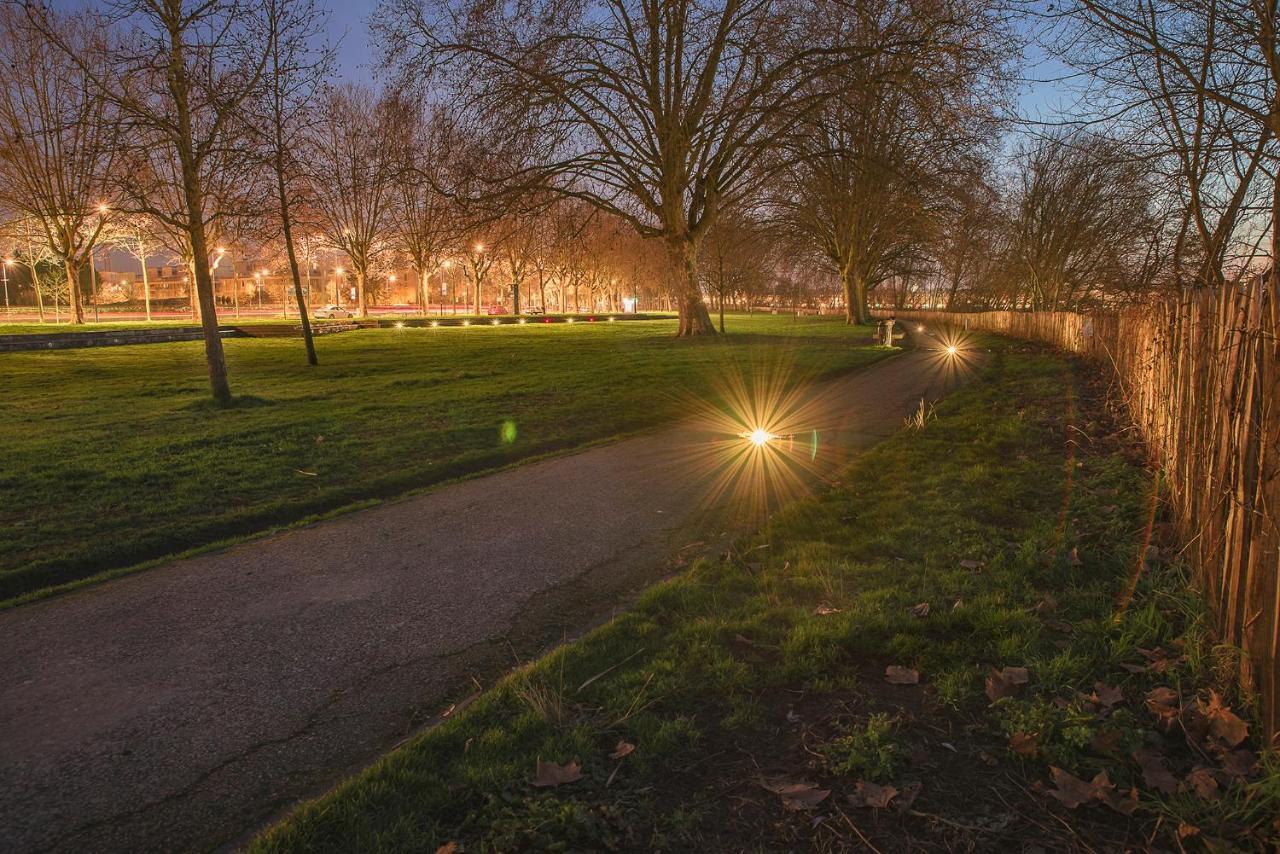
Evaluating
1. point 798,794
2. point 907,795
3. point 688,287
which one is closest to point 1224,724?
point 907,795

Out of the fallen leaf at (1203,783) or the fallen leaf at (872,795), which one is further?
the fallen leaf at (872,795)

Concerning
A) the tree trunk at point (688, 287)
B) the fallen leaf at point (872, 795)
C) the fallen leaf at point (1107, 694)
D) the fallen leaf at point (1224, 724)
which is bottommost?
the fallen leaf at point (872, 795)

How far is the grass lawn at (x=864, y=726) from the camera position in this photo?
230 cm

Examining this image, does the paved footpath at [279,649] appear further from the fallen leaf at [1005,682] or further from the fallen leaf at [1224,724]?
the fallen leaf at [1224,724]

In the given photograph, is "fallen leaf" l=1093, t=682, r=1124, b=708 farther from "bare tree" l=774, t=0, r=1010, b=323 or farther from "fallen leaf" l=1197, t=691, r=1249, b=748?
"bare tree" l=774, t=0, r=1010, b=323

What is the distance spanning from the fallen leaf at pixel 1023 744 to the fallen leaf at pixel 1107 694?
18.4 inches

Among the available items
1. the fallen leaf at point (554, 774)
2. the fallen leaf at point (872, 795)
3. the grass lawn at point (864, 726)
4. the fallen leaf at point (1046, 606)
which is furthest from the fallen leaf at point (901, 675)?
the fallen leaf at point (554, 774)

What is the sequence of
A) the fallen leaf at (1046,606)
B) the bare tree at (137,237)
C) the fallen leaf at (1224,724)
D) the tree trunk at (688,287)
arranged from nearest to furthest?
the fallen leaf at (1224,724) → the fallen leaf at (1046,606) → the tree trunk at (688,287) → the bare tree at (137,237)

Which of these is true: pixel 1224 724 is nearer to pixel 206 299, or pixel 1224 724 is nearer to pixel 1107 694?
pixel 1107 694

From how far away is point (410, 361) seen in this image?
818 inches

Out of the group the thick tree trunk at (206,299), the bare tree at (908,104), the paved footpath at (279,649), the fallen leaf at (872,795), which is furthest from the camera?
the bare tree at (908,104)

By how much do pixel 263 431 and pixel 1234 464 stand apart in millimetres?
10642

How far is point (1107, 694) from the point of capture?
2.91m

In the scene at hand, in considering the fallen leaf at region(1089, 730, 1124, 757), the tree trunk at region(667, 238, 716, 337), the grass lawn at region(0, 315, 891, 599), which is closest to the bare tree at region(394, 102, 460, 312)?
the grass lawn at region(0, 315, 891, 599)
